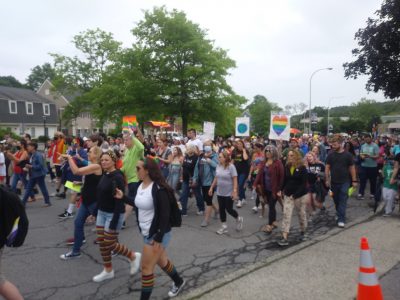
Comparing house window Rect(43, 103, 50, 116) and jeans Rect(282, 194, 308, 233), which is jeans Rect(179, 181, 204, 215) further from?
house window Rect(43, 103, 50, 116)

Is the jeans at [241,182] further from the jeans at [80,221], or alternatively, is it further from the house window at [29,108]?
the house window at [29,108]

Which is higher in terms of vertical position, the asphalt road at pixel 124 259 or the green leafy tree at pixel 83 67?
the green leafy tree at pixel 83 67

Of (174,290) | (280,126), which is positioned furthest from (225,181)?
(280,126)

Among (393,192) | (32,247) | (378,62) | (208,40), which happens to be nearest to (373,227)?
(393,192)

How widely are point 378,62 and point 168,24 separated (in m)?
14.0

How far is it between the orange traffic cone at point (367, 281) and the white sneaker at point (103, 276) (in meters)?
2.95

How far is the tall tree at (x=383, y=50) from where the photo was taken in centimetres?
1817

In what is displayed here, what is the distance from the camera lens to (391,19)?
18.2m

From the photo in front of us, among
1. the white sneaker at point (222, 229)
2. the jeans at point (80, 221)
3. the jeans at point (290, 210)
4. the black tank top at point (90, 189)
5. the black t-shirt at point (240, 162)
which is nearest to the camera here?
the jeans at point (80, 221)

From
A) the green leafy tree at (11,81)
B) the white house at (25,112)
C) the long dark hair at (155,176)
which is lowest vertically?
the long dark hair at (155,176)

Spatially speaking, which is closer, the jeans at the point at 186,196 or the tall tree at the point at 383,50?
the jeans at the point at 186,196

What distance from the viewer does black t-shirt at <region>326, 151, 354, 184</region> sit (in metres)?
7.08

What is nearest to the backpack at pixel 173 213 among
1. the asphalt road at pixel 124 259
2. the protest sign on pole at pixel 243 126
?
the asphalt road at pixel 124 259

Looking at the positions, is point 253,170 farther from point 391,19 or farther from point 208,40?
point 208,40
